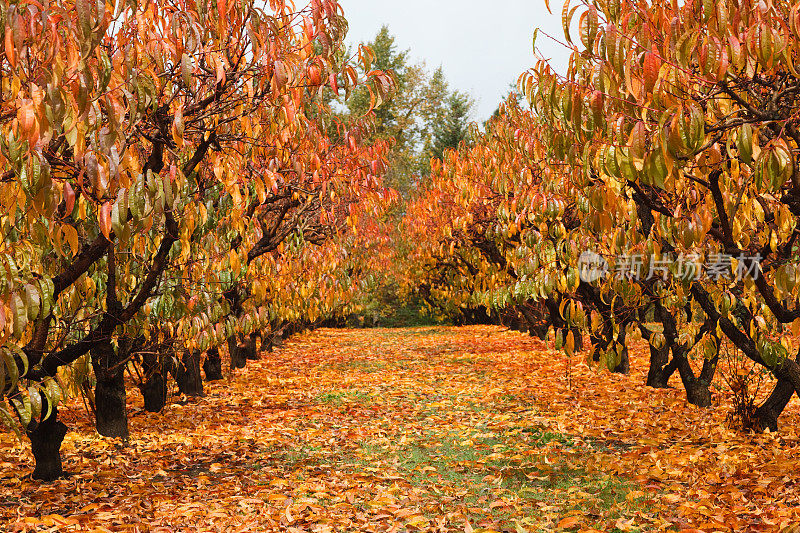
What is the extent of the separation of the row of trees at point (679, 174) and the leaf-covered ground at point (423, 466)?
86 centimetres

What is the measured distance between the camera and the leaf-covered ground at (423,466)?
419 centimetres

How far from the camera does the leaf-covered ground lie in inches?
165

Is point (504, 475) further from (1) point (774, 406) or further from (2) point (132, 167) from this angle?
(2) point (132, 167)

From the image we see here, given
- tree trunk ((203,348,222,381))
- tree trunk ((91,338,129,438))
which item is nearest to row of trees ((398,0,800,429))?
tree trunk ((91,338,129,438))

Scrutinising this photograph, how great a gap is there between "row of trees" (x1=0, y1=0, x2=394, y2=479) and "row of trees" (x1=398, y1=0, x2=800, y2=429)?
1356mm

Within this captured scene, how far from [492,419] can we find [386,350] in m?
8.88

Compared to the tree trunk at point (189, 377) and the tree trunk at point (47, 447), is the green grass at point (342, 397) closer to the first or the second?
the tree trunk at point (189, 377)

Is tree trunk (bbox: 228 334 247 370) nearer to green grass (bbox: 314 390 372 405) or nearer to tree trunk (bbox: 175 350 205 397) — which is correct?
tree trunk (bbox: 175 350 205 397)

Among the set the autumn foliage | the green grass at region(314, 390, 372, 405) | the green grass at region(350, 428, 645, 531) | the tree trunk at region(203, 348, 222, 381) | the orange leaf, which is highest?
the autumn foliage

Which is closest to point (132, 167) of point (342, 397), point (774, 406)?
point (774, 406)

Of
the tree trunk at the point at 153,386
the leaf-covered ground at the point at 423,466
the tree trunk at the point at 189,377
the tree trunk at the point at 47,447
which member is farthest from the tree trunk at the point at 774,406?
the tree trunk at the point at 189,377

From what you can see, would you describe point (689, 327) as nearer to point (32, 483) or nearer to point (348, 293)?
point (32, 483)

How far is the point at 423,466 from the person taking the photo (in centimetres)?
561

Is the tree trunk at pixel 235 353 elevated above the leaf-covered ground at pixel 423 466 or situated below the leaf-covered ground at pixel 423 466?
above
